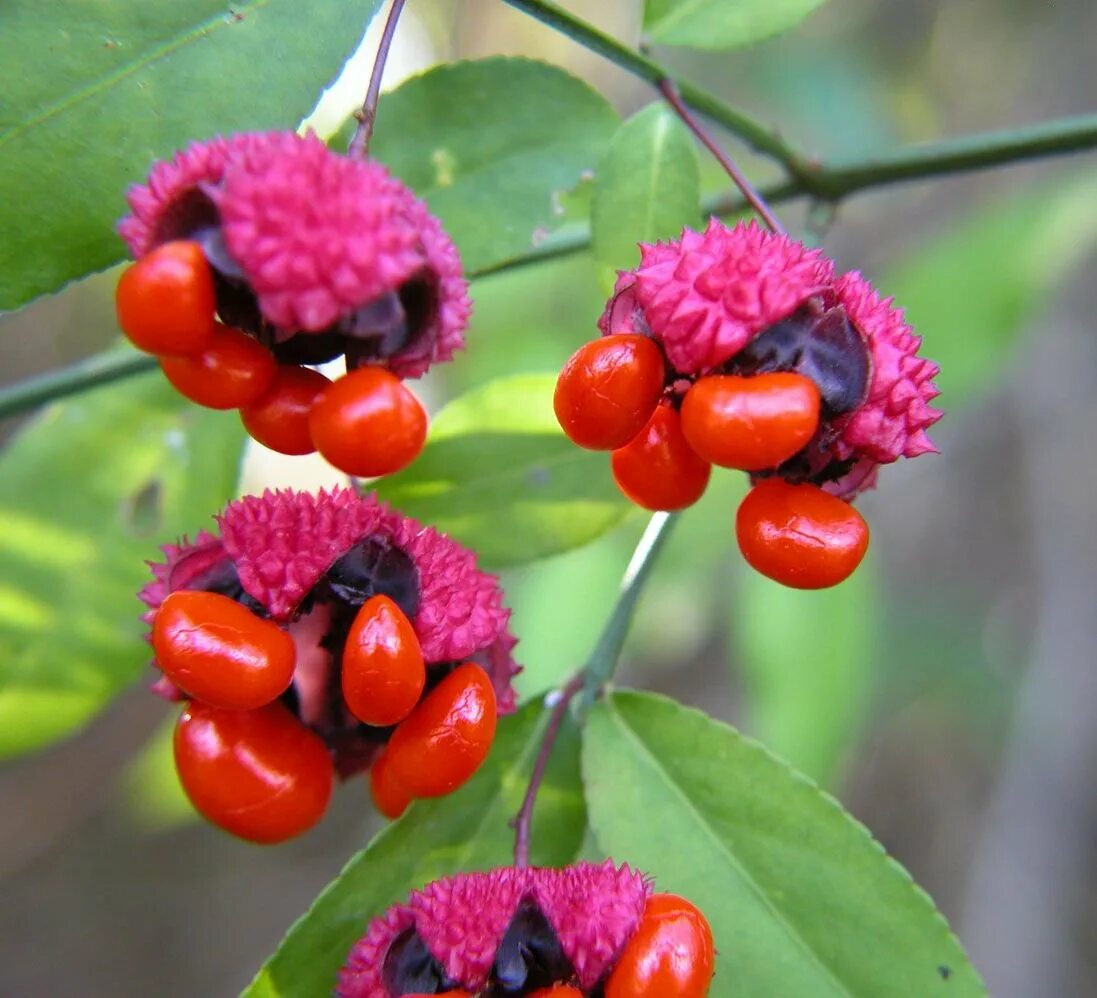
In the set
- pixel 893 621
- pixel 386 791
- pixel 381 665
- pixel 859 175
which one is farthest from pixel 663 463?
pixel 893 621

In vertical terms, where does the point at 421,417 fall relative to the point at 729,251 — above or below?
below

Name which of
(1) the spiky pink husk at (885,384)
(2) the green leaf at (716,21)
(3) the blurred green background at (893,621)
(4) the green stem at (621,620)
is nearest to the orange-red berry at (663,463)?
(1) the spiky pink husk at (885,384)

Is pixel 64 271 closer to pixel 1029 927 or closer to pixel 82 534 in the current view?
pixel 82 534

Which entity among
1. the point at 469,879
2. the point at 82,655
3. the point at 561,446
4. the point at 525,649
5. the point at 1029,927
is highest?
the point at 1029,927

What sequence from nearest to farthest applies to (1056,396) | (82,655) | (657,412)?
1. (657,412)
2. (82,655)
3. (1056,396)

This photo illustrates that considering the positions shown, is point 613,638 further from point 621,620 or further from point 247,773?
point 247,773

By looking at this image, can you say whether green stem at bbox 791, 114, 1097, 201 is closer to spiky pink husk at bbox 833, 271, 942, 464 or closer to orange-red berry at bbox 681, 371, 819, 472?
spiky pink husk at bbox 833, 271, 942, 464

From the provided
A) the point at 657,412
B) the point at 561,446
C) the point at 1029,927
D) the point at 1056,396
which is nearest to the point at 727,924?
the point at 657,412
